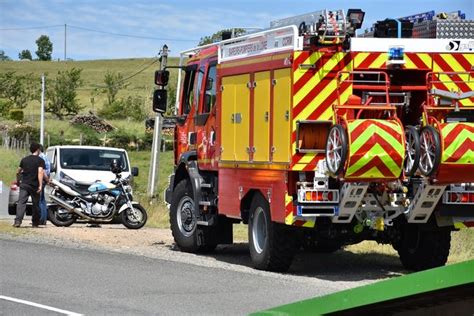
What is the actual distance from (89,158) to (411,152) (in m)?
13.0

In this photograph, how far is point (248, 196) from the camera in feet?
45.0

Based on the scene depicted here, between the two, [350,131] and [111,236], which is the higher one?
[350,131]

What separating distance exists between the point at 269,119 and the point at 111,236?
21.7 feet

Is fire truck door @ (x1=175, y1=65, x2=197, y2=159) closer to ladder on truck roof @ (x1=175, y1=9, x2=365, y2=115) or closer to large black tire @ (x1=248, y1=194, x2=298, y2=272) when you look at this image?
ladder on truck roof @ (x1=175, y1=9, x2=365, y2=115)

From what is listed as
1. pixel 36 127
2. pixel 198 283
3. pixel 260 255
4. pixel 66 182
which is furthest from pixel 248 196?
pixel 36 127

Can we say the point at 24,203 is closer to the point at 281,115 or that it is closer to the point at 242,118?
the point at 242,118

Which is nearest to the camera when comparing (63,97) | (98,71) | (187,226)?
(187,226)

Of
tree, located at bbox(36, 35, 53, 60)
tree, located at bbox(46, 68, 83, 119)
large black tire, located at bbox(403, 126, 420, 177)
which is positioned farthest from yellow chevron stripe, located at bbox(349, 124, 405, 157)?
tree, located at bbox(36, 35, 53, 60)

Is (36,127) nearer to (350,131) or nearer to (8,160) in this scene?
(8,160)

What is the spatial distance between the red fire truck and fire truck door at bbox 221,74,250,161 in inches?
1.2

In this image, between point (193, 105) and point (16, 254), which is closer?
point (16, 254)

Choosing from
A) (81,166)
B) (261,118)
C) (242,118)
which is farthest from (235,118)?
(81,166)

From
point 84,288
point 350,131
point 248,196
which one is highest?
point 350,131

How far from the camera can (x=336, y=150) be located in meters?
11.3
